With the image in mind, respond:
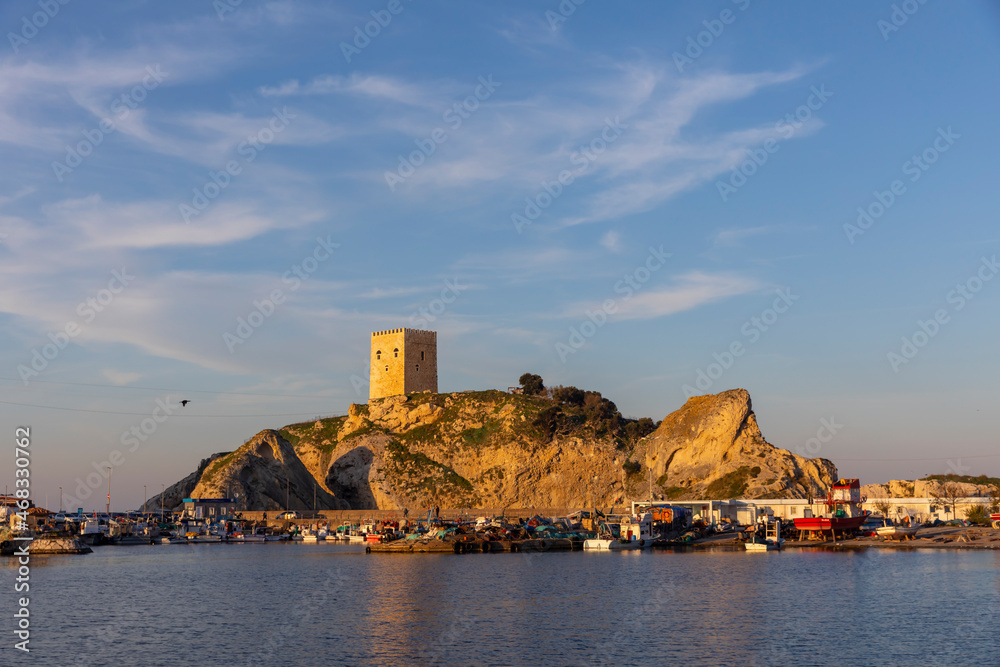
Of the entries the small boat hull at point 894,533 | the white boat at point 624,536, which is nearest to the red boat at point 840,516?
the small boat hull at point 894,533

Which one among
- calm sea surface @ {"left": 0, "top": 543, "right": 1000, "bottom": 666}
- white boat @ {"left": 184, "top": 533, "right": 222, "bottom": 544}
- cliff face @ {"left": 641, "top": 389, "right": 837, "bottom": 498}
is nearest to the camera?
calm sea surface @ {"left": 0, "top": 543, "right": 1000, "bottom": 666}

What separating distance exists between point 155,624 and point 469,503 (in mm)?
120348

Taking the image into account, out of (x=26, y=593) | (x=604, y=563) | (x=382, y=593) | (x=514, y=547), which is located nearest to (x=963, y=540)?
(x=604, y=563)

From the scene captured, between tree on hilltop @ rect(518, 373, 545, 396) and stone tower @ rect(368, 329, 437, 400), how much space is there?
62.1 ft

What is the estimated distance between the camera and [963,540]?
9962 cm

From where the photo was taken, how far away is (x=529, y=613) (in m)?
53.1

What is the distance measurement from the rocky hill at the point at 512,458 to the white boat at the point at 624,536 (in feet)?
99.5

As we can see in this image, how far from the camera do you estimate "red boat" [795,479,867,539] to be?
111562mm

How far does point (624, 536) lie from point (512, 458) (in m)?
55.8

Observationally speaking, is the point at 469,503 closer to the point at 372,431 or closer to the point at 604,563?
the point at 372,431

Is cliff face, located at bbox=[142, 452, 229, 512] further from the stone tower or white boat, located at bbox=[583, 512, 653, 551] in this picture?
white boat, located at bbox=[583, 512, 653, 551]

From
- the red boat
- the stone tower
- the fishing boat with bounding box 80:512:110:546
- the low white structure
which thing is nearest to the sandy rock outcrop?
the stone tower

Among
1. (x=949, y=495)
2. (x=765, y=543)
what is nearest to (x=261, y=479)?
(x=765, y=543)

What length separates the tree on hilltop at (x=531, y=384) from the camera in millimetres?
192875
